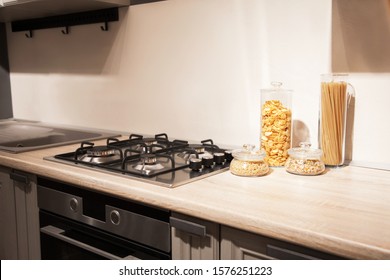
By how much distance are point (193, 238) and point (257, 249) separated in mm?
167

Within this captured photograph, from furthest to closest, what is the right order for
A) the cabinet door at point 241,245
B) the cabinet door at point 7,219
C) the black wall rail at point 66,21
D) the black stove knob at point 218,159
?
the black wall rail at point 66,21
the cabinet door at point 7,219
the black stove knob at point 218,159
the cabinet door at point 241,245

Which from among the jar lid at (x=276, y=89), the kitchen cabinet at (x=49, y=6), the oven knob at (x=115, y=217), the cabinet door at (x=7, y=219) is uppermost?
the kitchen cabinet at (x=49, y=6)

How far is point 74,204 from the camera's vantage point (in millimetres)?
1257

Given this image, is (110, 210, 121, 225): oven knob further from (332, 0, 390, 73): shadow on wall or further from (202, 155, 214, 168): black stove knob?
(332, 0, 390, 73): shadow on wall

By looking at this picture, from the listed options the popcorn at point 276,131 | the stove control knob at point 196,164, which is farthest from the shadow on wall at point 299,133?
the stove control knob at point 196,164

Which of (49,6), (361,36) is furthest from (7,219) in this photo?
(361,36)

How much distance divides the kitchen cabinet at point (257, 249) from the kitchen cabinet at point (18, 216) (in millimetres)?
773

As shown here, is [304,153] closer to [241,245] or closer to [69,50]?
[241,245]

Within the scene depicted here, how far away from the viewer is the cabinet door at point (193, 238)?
0.94m

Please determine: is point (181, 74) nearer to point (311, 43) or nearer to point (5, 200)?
point (311, 43)

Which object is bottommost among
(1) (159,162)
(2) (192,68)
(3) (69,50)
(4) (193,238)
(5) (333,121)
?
(4) (193,238)

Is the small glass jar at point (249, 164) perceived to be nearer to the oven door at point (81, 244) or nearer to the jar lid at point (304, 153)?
the jar lid at point (304, 153)

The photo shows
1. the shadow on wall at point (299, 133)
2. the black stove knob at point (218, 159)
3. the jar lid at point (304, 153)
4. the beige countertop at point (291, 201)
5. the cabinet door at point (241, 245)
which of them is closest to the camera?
the beige countertop at point (291, 201)
